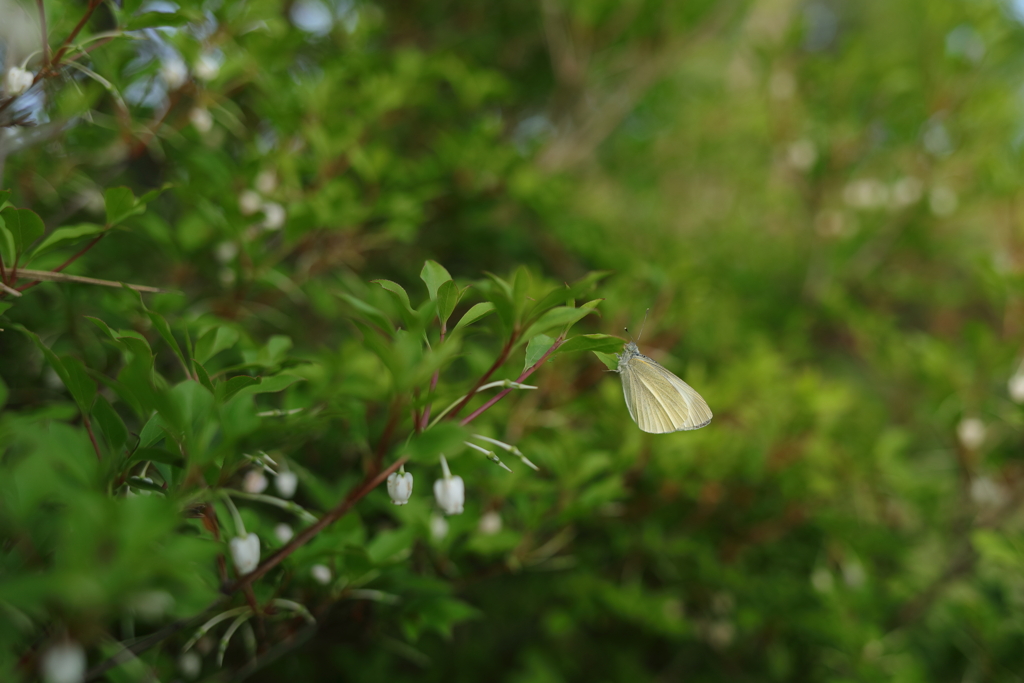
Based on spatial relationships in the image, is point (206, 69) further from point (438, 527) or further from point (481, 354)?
point (438, 527)

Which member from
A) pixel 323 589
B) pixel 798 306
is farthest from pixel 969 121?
pixel 323 589

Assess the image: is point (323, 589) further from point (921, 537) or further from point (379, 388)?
point (921, 537)

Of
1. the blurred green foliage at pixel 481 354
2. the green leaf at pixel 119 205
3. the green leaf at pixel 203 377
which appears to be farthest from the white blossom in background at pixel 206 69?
the green leaf at pixel 203 377

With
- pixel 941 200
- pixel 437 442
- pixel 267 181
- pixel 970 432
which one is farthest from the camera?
pixel 941 200

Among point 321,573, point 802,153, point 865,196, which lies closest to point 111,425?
point 321,573

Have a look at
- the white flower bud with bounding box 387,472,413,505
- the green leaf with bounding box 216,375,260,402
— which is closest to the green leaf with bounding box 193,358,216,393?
the green leaf with bounding box 216,375,260,402

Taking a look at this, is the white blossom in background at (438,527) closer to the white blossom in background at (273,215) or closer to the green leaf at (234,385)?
the green leaf at (234,385)
